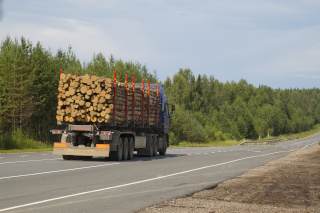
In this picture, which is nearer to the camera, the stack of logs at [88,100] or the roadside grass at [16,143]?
the stack of logs at [88,100]

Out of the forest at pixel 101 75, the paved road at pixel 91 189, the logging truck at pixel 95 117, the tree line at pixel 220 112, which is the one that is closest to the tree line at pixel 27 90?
the forest at pixel 101 75

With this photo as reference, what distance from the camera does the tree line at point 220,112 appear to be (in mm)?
85812

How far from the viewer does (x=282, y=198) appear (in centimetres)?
961

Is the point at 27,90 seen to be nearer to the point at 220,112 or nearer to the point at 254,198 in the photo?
the point at 254,198

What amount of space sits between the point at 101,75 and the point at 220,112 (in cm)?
7225

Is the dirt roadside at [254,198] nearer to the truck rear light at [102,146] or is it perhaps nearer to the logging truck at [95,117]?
the truck rear light at [102,146]

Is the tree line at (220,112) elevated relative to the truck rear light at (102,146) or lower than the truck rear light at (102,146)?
elevated

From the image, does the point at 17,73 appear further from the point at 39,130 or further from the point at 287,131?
the point at 287,131

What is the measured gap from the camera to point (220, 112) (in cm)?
13938

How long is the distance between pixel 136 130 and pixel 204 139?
66.1 metres

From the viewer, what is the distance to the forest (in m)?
37.2

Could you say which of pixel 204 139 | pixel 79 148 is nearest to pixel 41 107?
pixel 79 148

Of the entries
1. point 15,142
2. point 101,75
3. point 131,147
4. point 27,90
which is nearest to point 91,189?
point 131,147

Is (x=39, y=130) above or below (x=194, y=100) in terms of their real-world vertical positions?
below
